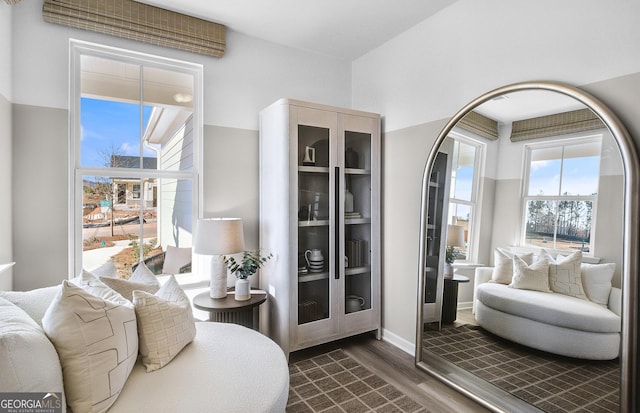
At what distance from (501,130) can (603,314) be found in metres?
1.14

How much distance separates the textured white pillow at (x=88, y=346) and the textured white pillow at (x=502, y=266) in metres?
2.07

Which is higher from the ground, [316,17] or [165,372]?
[316,17]

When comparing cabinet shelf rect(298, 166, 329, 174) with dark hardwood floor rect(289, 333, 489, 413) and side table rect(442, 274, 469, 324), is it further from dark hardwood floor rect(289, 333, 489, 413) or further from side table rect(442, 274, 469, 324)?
dark hardwood floor rect(289, 333, 489, 413)

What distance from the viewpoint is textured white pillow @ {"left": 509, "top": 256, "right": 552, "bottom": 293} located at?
1.91 meters

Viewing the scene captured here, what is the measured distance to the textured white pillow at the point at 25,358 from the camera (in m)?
0.94

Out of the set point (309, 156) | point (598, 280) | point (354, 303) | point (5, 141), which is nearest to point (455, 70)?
point (309, 156)

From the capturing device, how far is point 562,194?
1815 mm

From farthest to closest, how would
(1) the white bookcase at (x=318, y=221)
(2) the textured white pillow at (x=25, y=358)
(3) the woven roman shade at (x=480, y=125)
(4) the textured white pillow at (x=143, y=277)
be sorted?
(1) the white bookcase at (x=318, y=221) → (3) the woven roman shade at (x=480, y=125) → (4) the textured white pillow at (x=143, y=277) → (2) the textured white pillow at (x=25, y=358)

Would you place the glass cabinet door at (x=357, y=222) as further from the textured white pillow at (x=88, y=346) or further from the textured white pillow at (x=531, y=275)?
the textured white pillow at (x=88, y=346)

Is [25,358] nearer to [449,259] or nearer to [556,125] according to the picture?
[449,259]

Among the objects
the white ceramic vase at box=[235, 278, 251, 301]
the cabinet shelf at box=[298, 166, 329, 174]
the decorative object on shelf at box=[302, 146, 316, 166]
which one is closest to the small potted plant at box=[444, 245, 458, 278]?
the cabinet shelf at box=[298, 166, 329, 174]

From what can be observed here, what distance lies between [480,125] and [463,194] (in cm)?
48

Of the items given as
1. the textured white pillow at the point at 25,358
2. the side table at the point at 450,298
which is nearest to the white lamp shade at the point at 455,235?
the side table at the point at 450,298

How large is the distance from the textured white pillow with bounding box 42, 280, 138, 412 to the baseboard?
2154mm
